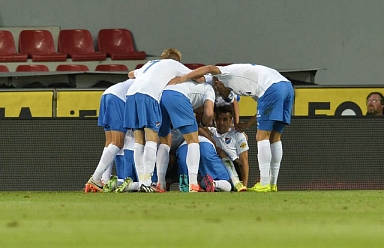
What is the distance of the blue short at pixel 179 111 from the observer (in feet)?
31.1

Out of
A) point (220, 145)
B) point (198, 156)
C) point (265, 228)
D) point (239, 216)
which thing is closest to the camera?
point (265, 228)

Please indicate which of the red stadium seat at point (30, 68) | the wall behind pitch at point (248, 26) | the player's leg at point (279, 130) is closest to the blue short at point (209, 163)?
the player's leg at point (279, 130)

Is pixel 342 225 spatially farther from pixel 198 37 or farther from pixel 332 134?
pixel 198 37

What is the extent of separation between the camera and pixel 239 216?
5578 millimetres

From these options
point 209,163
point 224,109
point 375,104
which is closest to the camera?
point 209,163

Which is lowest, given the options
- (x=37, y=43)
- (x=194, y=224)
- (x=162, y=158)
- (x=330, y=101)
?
(x=194, y=224)

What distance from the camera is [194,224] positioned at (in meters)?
4.97

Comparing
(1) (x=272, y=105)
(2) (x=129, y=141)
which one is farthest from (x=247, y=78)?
(2) (x=129, y=141)

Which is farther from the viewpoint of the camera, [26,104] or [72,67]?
[72,67]

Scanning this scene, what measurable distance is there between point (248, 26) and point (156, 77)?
934 cm

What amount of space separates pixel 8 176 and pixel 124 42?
7226 millimetres

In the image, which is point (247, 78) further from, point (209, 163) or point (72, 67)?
point (72, 67)

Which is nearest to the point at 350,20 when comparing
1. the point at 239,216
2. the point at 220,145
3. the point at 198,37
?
the point at 198,37

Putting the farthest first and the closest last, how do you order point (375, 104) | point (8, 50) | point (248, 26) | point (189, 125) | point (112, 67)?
point (248, 26) → point (8, 50) → point (112, 67) → point (375, 104) → point (189, 125)
